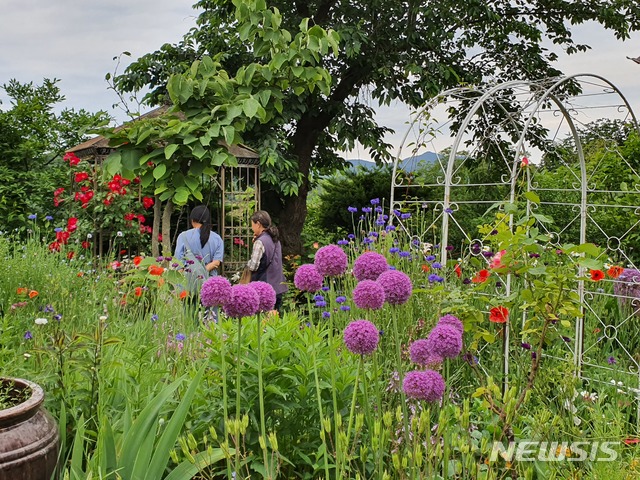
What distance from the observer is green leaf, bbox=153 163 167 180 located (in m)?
3.63

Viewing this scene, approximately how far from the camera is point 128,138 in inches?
144

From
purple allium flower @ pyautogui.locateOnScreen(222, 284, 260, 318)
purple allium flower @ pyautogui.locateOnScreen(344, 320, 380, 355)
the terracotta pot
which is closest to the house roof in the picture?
the terracotta pot

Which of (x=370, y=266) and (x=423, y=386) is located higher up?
(x=370, y=266)

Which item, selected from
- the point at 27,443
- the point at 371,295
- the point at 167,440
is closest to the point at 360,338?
the point at 371,295

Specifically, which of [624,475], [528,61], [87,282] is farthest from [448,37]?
[624,475]

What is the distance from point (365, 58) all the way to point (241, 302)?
26.8 ft

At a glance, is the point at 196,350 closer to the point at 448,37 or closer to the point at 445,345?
the point at 445,345

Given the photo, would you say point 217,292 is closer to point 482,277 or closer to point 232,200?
point 482,277

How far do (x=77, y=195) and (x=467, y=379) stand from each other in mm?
6370

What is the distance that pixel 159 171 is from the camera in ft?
12.0

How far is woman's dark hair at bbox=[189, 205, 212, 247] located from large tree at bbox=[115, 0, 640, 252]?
2.72 metres

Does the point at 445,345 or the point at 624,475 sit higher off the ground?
the point at 445,345

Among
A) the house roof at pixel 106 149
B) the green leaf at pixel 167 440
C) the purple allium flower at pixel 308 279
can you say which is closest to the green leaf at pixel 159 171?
the green leaf at pixel 167 440

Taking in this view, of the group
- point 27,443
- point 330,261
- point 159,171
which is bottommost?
point 27,443
